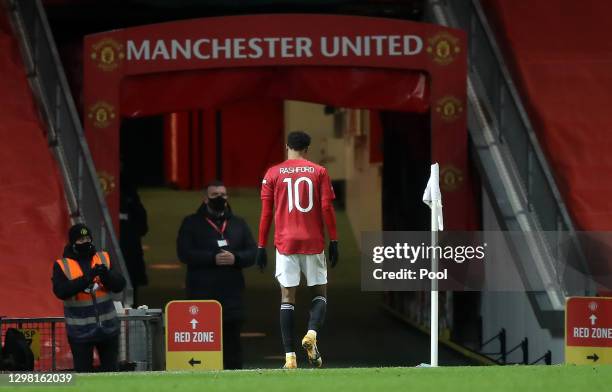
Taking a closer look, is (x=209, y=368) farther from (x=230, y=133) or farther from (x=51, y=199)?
(x=230, y=133)

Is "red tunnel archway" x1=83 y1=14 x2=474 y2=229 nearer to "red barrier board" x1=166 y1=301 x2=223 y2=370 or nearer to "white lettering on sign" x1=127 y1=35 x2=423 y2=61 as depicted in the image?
"white lettering on sign" x1=127 y1=35 x2=423 y2=61

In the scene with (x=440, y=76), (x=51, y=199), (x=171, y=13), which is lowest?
(x=51, y=199)

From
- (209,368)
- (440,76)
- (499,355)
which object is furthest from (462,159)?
(209,368)

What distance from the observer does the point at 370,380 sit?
11.6m

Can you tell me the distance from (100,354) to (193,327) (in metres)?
0.84

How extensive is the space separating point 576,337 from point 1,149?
25.0ft

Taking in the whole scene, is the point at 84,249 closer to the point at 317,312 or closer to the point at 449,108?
the point at 317,312

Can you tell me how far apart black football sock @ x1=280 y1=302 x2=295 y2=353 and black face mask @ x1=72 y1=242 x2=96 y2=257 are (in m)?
1.60

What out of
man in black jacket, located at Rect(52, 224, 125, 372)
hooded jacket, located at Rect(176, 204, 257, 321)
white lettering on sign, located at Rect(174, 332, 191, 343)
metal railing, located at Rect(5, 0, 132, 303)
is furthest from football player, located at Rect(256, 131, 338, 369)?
metal railing, located at Rect(5, 0, 132, 303)

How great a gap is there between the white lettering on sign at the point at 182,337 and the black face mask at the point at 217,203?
190 cm

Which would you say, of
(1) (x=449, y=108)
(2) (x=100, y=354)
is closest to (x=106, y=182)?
(1) (x=449, y=108)

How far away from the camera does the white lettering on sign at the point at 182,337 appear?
13.8 m

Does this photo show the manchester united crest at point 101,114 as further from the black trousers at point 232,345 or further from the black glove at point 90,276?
the black glove at point 90,276

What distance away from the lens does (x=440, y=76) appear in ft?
62.1
